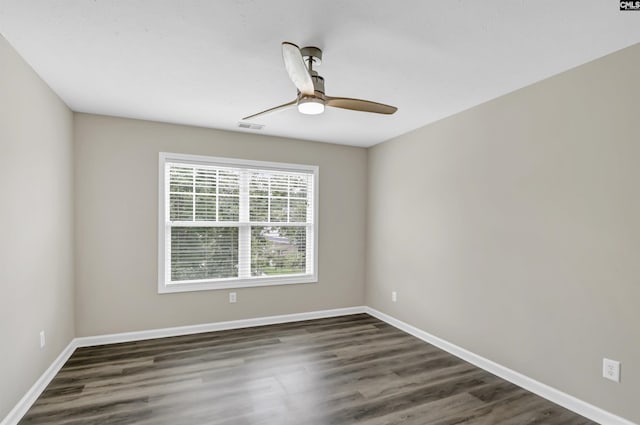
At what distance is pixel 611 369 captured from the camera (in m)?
2.27

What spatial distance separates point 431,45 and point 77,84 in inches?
111

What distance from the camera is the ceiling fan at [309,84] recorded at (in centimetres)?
184

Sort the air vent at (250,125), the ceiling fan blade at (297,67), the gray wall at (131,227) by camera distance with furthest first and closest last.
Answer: the air vent at (250,125) → the gray wall at (131,227) → the ceiling fan blade at (297,67)

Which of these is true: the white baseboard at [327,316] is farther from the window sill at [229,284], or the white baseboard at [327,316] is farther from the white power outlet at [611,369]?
the window sill at [229,284]

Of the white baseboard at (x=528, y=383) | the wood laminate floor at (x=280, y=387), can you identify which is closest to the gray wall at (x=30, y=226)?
the wood laminate floor at (x=280, y=387)

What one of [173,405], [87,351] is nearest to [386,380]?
[173,405]

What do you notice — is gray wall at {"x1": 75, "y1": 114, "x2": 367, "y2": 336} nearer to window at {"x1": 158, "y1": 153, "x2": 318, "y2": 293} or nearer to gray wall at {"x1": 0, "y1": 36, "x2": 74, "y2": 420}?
window at {"x1": 158, "y1": 153, "x2": 318, "y2": 293}

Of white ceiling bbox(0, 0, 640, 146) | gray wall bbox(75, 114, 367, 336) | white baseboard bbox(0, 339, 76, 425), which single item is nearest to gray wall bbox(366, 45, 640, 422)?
white ceiling bbox(0, 0, 640, 146)

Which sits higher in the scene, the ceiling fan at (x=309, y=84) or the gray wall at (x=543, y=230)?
the ceiling fan at (x=309, y=84)

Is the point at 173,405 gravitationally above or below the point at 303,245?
below

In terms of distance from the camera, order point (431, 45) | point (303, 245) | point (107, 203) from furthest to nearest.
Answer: point (303, 245), point (107, 203), point (431, 45)

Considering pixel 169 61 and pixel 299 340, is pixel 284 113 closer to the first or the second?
pixel 169 61

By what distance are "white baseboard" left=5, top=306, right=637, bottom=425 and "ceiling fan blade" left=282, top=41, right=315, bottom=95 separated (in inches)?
109

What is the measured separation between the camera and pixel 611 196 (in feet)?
7.50
